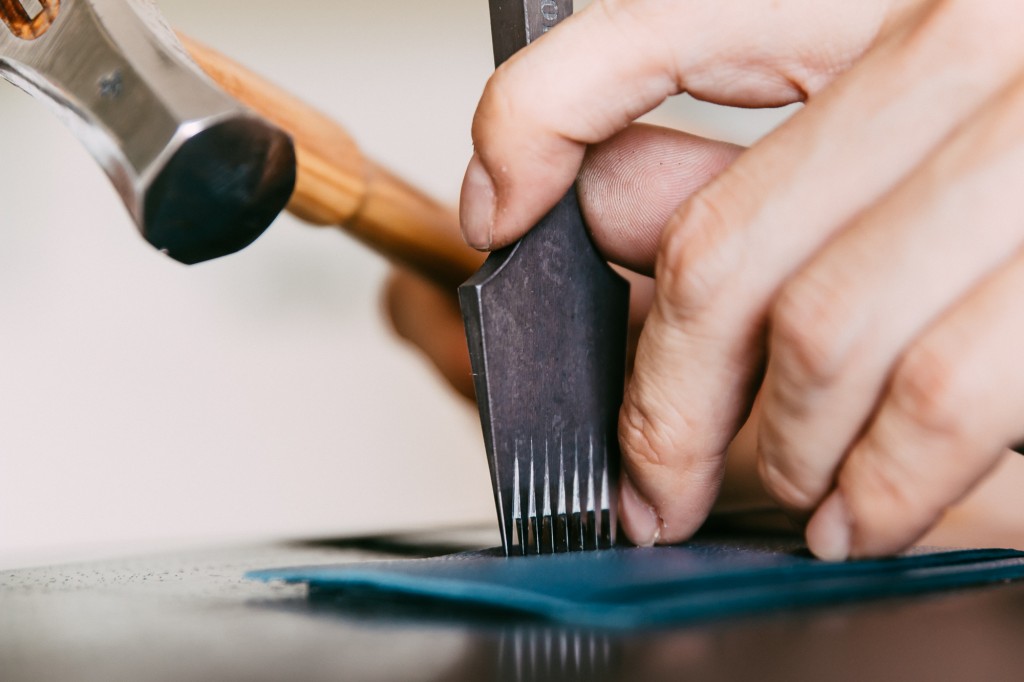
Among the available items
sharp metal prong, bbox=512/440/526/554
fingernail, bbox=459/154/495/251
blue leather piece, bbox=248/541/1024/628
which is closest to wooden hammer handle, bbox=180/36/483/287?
fingernail, bbox=459/154/495/251

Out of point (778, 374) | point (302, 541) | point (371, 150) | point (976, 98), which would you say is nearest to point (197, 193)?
point (778, 374)

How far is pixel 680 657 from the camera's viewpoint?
15.7 inches

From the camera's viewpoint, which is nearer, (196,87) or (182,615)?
(196,87)

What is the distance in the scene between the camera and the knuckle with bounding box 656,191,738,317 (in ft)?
2.15

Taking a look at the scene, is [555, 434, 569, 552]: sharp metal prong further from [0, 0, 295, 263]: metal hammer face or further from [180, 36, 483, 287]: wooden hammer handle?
[180, 36, 483, 287]: wooden hammer handle

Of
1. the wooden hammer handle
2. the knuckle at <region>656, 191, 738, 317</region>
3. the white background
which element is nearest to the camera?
the knuckle at <region>656, 191, 738, 317</region>

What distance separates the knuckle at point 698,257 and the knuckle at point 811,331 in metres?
0.05

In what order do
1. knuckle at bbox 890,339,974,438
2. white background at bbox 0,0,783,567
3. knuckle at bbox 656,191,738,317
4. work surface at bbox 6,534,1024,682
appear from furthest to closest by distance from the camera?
white background at bbox 0,0,783,567 → knuckle at bbox 656,191,738,317 → knuckle at bbox 890,339,974,438 → work surface at bbox 6,534,1024,682

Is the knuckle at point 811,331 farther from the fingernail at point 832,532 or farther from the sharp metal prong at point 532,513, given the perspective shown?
the sharp metal prong at point 532,513

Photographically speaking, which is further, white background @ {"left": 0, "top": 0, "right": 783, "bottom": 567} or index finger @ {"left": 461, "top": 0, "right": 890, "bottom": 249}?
white background @ {"left": 0, "top": 0, "right": 783, "bottom": 567}

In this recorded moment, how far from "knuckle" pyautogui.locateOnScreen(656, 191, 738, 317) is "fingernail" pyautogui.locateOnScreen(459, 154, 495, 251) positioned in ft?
0.47

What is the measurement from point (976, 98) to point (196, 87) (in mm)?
514

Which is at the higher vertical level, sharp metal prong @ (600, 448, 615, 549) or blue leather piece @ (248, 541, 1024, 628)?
blue leather piece @ (248, 541, 1024, 628)

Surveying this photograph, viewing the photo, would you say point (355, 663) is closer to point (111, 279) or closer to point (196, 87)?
point (196, 87)
